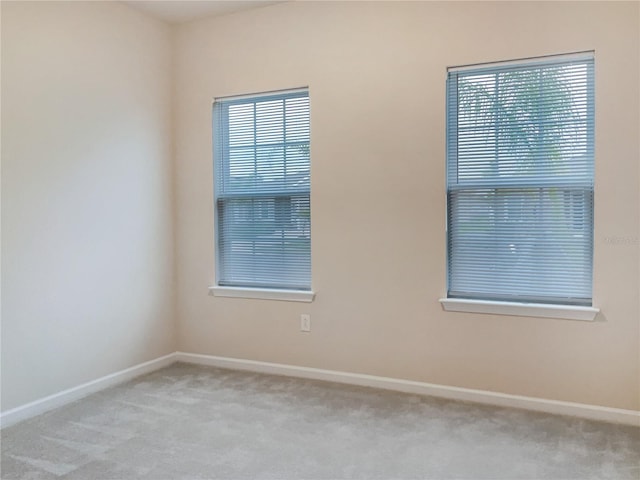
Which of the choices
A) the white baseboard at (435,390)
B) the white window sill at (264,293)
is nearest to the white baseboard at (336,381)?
the white baseboard at (435,390)

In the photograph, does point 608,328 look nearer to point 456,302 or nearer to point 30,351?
point 456,302

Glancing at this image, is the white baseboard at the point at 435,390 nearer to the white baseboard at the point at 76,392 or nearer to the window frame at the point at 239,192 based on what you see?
the white baseboard at the point at 76,392

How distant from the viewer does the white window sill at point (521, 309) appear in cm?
295

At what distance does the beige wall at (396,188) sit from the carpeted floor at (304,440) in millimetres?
300

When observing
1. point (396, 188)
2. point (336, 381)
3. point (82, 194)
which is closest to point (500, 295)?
point (396, 188)

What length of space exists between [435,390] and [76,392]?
7.52 ft

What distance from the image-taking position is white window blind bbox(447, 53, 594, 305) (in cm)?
297

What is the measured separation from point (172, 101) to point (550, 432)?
3483mm

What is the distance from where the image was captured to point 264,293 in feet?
12.7

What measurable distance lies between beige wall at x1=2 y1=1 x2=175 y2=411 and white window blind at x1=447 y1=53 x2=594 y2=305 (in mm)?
2211

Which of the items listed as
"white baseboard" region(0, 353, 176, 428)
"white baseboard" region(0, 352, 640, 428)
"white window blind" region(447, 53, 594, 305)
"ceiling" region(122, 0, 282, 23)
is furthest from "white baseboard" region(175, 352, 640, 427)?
"ceiling" region(122, 0, 282, 23)

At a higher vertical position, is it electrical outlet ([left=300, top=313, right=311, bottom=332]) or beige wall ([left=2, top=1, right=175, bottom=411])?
beige wall ([left=2, top=1, right=175, bottom=411])

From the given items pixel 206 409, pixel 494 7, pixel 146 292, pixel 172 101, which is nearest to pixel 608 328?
pixel 494 7

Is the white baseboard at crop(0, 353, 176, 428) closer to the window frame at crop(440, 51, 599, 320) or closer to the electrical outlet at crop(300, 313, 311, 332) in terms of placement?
the electrical outlet at crop(300, 313, 311, 332)
